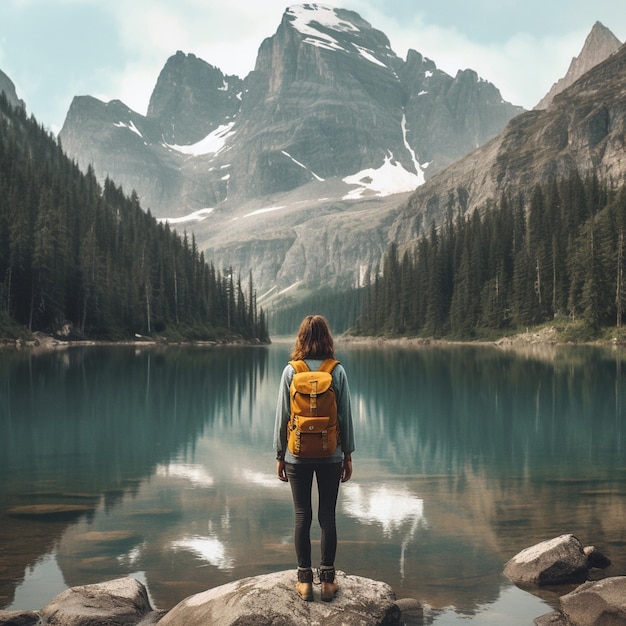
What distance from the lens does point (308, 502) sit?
9.94 meters

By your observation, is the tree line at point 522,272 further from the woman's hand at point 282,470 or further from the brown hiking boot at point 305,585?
the brown hiking boot at point 305,585

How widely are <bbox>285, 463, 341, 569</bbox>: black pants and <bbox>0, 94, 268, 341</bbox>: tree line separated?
3647 inches

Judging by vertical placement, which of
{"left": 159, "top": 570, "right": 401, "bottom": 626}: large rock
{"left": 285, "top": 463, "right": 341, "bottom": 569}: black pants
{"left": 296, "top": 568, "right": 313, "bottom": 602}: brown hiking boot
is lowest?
{"left": 159, "top": 570, "right": 401, "bottom": 626}: large rock

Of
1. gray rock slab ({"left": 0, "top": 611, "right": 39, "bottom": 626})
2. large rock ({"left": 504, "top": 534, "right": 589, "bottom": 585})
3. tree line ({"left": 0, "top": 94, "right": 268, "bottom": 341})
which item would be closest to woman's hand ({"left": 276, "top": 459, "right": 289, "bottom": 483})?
gray rock slab ({"left": 0, "top": 611, "right": 39, "bottom": 626})

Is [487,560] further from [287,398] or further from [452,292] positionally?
[452,292]

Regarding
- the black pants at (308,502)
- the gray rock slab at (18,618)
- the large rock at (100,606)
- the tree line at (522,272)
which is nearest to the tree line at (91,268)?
the tree line at (522,272)

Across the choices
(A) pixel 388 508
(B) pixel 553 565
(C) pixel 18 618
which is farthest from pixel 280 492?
(C) pixel 18 618

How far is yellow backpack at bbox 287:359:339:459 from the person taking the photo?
9469 millimetres

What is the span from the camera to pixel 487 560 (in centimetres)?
1380

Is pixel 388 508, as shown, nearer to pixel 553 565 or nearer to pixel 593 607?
pixel 553 565

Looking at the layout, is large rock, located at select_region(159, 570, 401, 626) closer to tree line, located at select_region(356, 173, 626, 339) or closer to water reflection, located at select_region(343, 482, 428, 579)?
water reflection, located at select_region(343, 482, 428, 579)

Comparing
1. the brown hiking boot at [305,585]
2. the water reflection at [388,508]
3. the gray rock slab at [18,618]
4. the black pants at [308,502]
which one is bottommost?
the water reflection at [388,508]

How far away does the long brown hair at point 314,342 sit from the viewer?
9.95m

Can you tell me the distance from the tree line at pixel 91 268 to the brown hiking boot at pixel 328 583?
305 ft
